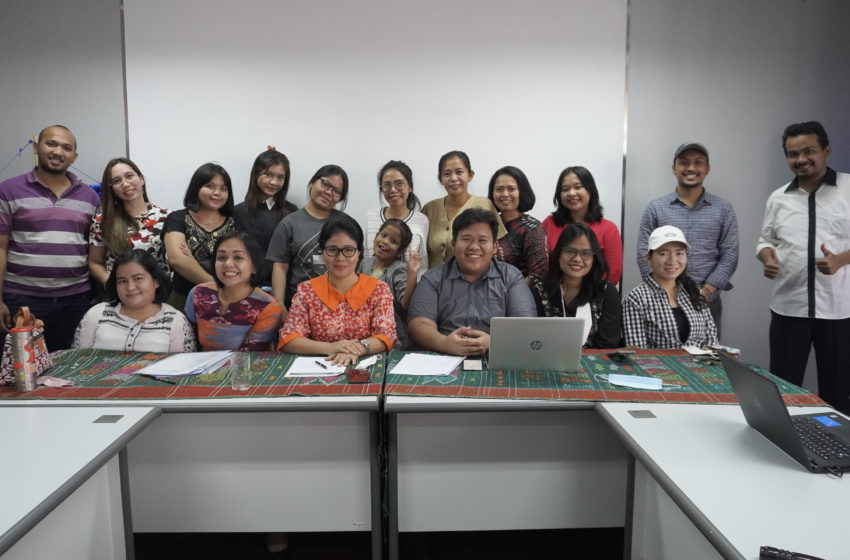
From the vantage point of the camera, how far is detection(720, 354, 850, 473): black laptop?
4.06 ft

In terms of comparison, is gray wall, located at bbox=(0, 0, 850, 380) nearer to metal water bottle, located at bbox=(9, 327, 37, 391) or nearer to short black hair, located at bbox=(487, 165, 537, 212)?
short black hair, located at bbox=(487, 165, 537, 212)

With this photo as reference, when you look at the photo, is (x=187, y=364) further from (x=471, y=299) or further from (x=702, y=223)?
(x=702, y=223)

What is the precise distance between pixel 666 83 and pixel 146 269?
10.4 feet

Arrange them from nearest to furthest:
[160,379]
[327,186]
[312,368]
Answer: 1. [160,379]
2. [312,368]
3. [327,186]

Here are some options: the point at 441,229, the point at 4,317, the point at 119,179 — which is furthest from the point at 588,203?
the point at 4,317

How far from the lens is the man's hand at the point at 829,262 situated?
256 centimetres

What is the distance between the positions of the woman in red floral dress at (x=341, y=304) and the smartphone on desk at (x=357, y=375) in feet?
0.90

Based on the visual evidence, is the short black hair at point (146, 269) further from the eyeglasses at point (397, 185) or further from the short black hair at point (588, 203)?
the short black hair at point (588, 203)

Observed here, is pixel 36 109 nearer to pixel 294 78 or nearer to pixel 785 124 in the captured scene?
pixel 294 78

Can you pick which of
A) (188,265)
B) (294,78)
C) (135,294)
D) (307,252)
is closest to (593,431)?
(307,252)

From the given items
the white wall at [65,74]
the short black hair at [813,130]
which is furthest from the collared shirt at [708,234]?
the white wall at [65,74]

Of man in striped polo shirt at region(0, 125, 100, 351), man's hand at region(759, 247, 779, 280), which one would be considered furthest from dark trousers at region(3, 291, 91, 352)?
man's hand at region(759, 247, 779, 280)

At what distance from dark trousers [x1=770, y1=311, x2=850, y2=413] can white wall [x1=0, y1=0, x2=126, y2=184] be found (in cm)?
398

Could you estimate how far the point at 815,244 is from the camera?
105 inches
